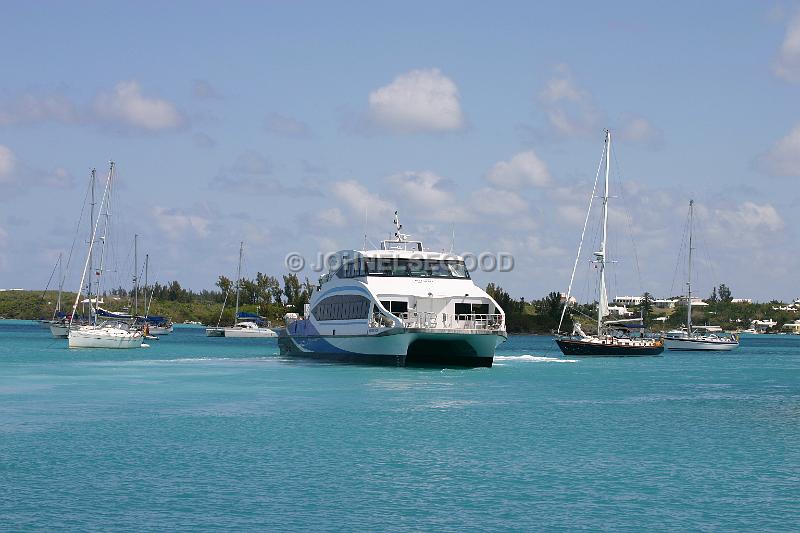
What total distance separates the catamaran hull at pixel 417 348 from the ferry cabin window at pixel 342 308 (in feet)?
4.44

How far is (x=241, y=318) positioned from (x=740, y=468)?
152 m

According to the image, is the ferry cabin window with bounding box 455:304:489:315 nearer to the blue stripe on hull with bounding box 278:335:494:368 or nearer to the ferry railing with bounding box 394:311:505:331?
the ferry railing with bounding box 394:311:505:331

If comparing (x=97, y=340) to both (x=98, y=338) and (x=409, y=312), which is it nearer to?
(x=98, y=338)

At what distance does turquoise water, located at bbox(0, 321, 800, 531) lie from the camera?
23.0 meters

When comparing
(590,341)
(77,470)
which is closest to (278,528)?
(77,470)

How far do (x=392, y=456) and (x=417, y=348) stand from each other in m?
33.2

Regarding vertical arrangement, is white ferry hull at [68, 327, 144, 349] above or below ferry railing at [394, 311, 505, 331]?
below

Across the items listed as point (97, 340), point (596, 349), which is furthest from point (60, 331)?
point (596, 349)

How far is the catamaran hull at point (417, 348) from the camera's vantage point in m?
60.6

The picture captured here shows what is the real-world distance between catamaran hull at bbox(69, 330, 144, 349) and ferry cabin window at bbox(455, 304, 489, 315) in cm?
4242

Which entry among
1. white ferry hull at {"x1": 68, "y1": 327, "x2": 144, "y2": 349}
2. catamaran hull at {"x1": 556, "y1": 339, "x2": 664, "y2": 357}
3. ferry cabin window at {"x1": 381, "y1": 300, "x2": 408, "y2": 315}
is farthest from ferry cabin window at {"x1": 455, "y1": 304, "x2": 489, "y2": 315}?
white ferry hull at {"x1": 68, "y1": 327, "x2": 144, "y2": 349}

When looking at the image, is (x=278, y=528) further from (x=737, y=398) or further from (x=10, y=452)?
(x=737, y=398)

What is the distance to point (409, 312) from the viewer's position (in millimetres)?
62312

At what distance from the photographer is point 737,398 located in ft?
169
